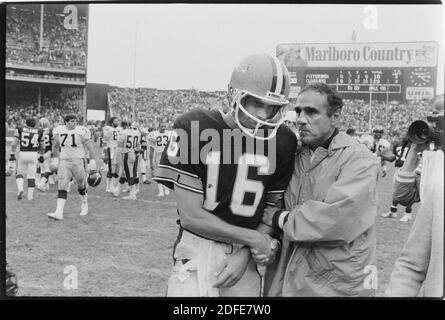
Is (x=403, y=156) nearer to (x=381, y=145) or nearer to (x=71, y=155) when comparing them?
(x=381, y=145)

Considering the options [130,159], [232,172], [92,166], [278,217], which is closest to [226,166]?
[232,172]

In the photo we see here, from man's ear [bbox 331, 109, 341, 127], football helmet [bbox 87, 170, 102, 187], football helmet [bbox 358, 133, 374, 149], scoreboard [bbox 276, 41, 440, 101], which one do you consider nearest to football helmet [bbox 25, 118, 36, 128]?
football helmet [bbox 87, 170, 102, 187]

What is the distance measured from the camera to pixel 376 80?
201cm

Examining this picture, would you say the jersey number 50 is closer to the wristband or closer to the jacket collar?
the wristband

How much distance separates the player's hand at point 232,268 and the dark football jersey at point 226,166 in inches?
4.2

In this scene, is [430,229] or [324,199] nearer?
[430,229]

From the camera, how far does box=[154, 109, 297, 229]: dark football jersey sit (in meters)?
1.75

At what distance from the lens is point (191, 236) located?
1799mm

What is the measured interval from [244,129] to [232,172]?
16 cm

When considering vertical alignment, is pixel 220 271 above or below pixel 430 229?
below
